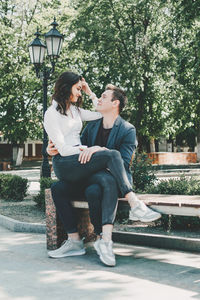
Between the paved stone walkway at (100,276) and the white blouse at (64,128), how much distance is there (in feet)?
3.99

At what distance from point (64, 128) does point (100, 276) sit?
167cm

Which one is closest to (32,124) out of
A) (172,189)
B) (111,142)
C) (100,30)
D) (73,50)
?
(73,50)

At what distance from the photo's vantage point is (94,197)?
4.32m

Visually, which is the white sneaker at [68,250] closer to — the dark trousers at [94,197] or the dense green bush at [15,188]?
the dark trousers at [94,197]

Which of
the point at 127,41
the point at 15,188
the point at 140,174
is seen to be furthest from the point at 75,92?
the point at 127,41

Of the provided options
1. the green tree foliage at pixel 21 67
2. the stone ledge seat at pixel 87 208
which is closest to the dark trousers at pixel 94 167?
the stone ledge seat at pixel 87 208

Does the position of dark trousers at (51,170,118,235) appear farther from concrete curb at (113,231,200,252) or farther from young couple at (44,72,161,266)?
concrete curb at (113,231,200,252)

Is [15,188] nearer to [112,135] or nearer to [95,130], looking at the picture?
[95,130]

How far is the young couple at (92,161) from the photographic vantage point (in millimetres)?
4293

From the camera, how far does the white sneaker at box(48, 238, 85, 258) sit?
478cm

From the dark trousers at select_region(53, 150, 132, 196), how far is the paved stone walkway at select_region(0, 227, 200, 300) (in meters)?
0.81

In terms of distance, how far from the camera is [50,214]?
17.0 ft

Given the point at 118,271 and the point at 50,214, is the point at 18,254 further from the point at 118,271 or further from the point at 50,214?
the point at 118,271

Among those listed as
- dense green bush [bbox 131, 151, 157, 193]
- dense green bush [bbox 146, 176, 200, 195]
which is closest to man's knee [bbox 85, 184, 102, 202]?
dense green bush [bbox 146, 176, 200, 195]
